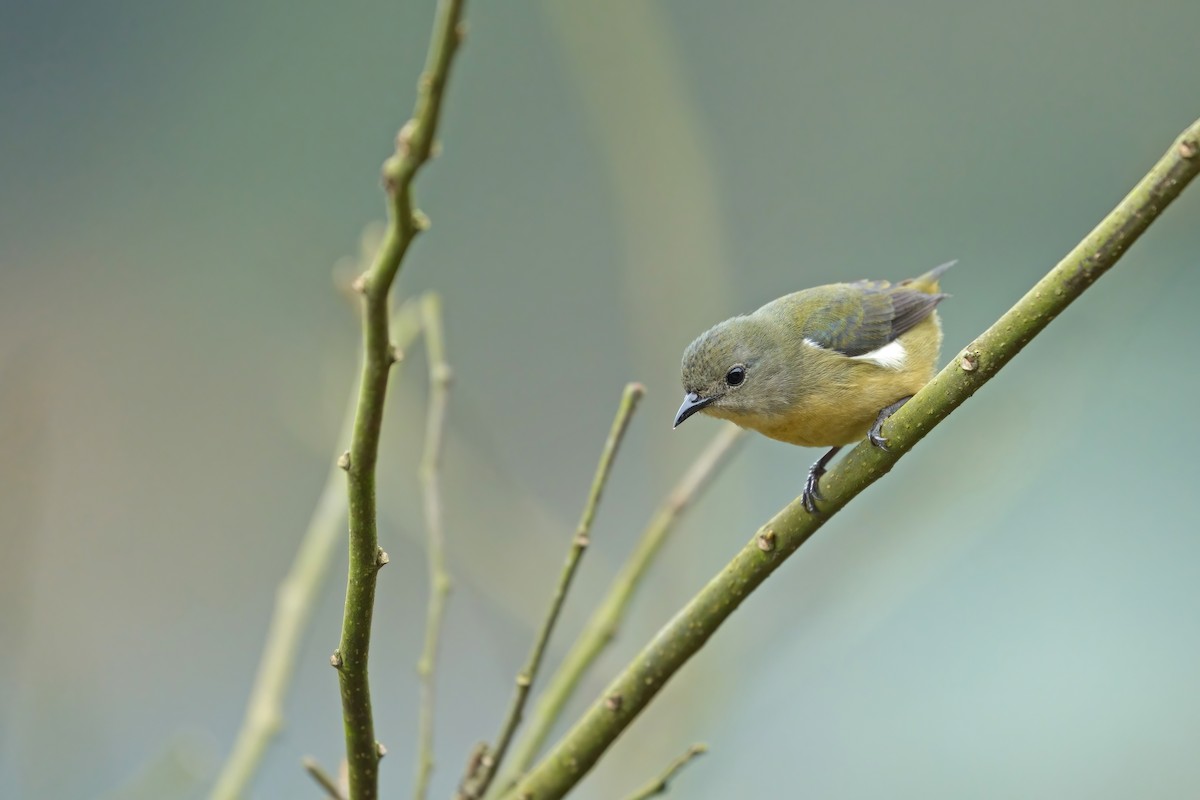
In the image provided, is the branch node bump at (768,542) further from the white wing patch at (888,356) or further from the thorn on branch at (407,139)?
the white wing patch at (888,356)

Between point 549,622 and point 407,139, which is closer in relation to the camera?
point 407,139

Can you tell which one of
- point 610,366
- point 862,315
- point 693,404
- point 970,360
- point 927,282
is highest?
point 610,366

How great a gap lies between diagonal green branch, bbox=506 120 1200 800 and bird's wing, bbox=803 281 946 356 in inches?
38.2

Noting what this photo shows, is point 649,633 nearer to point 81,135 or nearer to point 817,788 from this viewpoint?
point 817,788

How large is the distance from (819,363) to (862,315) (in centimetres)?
21

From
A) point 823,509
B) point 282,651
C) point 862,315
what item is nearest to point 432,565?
A: point 282,651

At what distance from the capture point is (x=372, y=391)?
1110 millimetres

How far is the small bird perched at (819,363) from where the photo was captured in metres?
2.47

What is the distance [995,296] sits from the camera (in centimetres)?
409

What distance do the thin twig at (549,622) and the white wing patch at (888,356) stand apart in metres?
1.00

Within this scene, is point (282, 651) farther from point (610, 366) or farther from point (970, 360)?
point (610, 366)

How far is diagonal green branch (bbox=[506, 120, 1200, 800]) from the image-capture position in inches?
53.3

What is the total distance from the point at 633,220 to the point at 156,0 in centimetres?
293

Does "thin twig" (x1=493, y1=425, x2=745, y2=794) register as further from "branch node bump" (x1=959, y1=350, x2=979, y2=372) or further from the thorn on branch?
the thorn on branch
